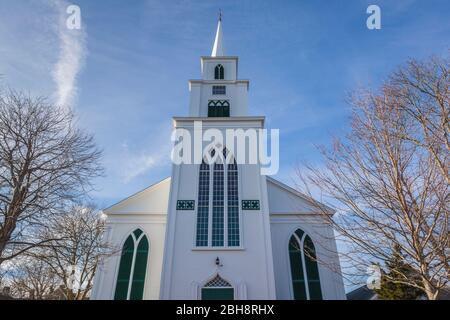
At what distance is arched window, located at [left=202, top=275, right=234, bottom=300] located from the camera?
13195mm

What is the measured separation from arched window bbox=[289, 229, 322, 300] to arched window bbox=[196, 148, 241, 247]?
11.4ft

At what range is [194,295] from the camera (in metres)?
13.1

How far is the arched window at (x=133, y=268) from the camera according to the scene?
14.6 metres

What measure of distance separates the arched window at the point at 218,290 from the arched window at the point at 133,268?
3.54m

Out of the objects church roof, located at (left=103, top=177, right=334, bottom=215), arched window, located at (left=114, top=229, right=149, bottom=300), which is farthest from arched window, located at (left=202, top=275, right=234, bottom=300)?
church roof, located at (left=103, top=177, right=334, bottom=215)

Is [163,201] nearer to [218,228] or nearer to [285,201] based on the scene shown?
[218,228]

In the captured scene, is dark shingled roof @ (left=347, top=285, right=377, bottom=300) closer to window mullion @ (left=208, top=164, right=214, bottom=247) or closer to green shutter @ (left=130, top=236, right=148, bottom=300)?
window mullion @ (left=208, top=164, right=214, bottom=247)

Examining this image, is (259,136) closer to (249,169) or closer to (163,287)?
(249,169)

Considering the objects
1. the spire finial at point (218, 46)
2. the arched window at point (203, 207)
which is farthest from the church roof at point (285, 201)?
the spire finial at point (218, 46)

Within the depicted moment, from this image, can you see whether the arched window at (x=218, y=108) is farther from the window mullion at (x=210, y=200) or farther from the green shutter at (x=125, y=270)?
the green shutter at (x=125, y=270)

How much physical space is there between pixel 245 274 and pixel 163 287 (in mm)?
3713

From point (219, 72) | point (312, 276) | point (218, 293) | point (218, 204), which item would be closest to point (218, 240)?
point (218, 204)

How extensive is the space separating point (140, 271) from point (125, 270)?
75 centimetres
